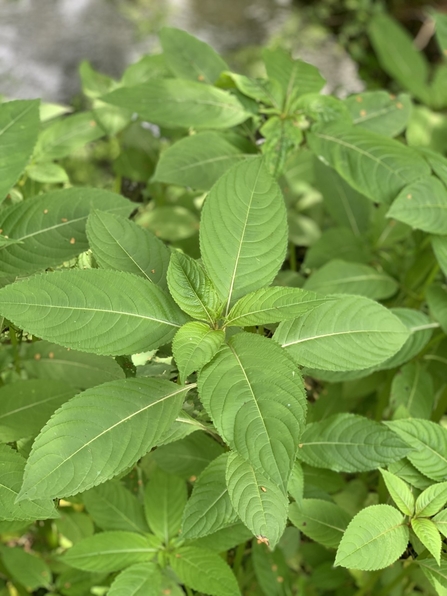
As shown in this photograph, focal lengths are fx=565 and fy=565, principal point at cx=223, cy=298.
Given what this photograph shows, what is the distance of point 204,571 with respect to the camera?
96cm

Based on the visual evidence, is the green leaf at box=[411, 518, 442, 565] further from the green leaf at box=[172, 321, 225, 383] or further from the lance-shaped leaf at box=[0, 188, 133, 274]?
the lance-shaped leaf at box=[0, 188, 133, 274]

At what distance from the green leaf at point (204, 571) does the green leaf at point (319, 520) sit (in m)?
0.15

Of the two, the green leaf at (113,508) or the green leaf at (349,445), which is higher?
the green leaf at (349,445)

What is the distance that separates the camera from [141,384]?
2.68 feet

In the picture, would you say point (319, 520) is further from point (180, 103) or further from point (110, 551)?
point (180, 103)

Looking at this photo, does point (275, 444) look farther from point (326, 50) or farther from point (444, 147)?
point (326, 50)

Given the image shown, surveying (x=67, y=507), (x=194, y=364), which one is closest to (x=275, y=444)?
(x=194, y=364)

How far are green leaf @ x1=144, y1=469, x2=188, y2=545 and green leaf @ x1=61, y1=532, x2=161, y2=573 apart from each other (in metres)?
0.03

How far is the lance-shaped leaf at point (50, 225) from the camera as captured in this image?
0.97 meters

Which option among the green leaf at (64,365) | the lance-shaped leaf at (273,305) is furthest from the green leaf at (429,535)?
the green leaf at (64,365)

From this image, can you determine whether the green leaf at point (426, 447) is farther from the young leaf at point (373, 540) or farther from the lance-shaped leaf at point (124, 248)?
the lance-shaped leaf at point (124, 248)

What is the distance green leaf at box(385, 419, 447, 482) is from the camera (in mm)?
927

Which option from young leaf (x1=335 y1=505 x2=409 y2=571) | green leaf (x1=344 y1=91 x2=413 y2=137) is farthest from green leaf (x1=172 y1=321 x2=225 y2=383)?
green leaf (x1=344 y1=91 x2=413 y2=137)

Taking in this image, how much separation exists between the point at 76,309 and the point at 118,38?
8.48ft
